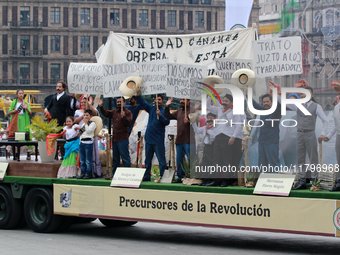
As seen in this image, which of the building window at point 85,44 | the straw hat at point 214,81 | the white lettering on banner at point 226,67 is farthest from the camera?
the building window at point 85,44

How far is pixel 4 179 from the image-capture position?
35.8ft

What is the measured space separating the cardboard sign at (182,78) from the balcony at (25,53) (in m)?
69.1

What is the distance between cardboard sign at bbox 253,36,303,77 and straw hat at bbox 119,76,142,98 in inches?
92.9

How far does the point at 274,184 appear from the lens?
813 cm

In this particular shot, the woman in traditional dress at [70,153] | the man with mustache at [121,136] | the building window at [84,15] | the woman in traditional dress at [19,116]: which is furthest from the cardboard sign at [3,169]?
the building window at [84,15]

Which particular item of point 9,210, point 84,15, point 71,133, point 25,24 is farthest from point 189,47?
point 25,24

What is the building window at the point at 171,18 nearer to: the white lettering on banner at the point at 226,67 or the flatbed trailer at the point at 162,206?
the flatbed trailer at the point at 162,206

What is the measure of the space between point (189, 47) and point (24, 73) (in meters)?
68.3

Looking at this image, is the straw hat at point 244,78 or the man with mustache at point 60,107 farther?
the man with mustache at point 60,107

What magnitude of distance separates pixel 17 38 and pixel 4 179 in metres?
69.7

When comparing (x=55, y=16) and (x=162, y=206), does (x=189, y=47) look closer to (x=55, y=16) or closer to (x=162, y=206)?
(x=162, y=206)

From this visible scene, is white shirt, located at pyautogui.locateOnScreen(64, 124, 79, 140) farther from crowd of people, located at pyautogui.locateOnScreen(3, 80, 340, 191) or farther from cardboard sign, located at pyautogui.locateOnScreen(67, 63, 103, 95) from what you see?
cardboard sign, located at pyautogui.locateOnScreen(67, 63, 103, 95)

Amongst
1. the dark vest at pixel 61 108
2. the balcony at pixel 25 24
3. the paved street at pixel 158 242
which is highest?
the balcony at pixel 25 24

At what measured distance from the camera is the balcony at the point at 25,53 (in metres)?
74.9
